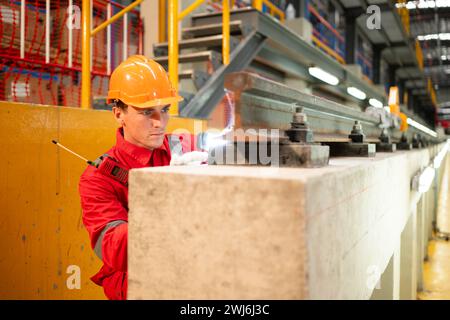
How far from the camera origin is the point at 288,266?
1.00 metres

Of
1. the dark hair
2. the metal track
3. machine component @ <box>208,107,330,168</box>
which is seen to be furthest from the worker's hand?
the dark hair

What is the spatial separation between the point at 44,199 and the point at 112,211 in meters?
1.04

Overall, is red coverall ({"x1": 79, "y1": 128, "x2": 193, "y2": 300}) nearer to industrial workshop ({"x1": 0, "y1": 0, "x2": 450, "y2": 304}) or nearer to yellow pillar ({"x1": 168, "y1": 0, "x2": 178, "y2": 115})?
industrial workshop ({"x1": 0, "y1": 0, "x2": 450, "y2": 304})

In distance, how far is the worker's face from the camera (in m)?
2.28

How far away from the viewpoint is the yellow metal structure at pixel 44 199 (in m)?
2.48

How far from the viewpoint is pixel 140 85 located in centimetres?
239

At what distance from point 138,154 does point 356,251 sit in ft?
4.18

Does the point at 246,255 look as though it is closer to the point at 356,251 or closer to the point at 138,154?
the point at 356,251

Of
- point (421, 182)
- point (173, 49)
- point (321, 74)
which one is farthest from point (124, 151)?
point (321, 74)

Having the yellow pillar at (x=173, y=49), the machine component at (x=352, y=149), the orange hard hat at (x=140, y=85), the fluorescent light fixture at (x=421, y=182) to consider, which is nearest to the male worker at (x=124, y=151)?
the orange hard hat at (x=140, y=85)

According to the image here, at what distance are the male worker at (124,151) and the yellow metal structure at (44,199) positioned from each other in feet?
1.85

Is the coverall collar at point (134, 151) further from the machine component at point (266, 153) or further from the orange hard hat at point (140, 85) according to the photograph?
the machine component at point (266, 153)

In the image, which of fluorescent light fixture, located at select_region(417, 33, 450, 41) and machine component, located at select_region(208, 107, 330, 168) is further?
fluorescent light fixture, located at select_region(417, 33, 450, 41)

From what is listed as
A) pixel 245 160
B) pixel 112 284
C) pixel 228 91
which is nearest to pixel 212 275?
pixel 245 160
